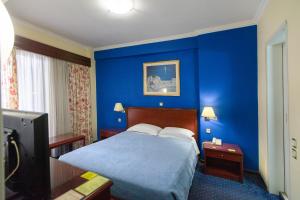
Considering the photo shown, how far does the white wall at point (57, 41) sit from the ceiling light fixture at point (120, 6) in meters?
1.65

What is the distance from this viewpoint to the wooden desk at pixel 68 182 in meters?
0.86

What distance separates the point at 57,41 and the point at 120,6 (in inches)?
76.2

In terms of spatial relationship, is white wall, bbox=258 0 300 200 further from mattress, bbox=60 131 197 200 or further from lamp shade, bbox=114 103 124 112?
lamp shade, bbox=114 103 124 112

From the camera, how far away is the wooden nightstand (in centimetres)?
249

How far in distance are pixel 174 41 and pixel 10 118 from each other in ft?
10.5

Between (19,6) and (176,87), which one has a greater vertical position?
(19,6)

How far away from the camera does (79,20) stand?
2719 mm

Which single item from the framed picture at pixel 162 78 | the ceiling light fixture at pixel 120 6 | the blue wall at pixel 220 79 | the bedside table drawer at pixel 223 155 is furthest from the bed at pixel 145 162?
the ceiling light fixture at pixel 120 6

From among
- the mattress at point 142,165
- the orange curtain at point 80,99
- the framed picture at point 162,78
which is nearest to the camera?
the mattress at point 142,165

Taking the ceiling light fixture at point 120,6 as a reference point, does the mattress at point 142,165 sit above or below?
below

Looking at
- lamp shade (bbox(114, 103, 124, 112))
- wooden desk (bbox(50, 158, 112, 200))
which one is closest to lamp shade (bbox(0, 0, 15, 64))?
wooden desk (bbox(50, 158, 112, 200))

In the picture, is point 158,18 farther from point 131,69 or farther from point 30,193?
point 30,193

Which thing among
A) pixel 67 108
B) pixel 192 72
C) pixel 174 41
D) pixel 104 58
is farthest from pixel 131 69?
pixel 67 108

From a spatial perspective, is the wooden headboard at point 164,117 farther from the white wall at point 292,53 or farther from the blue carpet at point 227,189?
the white wall at point 292,53
